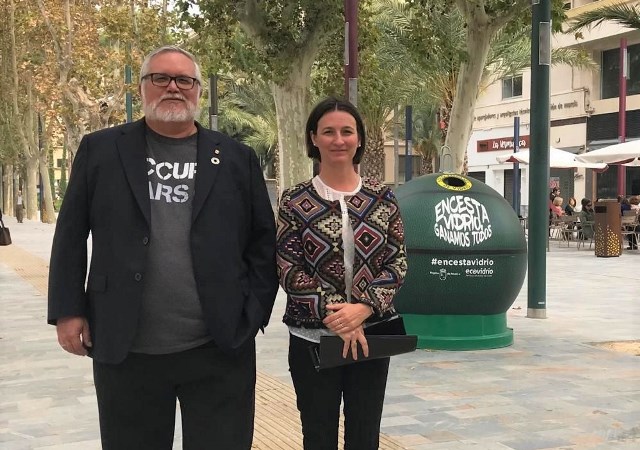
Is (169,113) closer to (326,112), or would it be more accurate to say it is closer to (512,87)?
(326,112)

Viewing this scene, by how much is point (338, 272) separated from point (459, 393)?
295cm

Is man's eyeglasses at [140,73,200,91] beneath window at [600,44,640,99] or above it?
beneath

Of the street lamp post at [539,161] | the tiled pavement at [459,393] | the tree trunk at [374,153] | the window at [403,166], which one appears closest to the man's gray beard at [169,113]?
the tiled pavement at [459,393]

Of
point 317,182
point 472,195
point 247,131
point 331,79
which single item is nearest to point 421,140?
point 247,131

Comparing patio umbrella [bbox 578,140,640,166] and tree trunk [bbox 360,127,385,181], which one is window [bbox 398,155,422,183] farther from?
patio umbrella [bbox 578,140,640,166]

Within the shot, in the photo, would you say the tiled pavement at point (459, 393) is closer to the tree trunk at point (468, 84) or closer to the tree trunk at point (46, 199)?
the tree trunk at point (468, 84)

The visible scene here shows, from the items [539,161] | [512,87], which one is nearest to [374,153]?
[512,87]

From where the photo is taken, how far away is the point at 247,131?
2096 inches

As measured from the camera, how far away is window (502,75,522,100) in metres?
38.9

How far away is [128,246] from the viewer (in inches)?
106

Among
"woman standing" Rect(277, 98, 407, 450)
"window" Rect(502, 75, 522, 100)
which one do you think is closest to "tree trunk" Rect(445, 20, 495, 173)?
"woman standing" Rect(277, 98, 407, 450)

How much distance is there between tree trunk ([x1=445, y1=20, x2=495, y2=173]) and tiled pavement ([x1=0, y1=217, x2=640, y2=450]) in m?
5.38

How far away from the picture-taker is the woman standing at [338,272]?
300cm

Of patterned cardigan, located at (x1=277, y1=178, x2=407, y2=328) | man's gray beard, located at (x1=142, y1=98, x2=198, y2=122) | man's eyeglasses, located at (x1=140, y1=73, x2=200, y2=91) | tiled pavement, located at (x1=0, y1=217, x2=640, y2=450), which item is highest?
man's eyeglasses, located at (x1=140, y1=73, x2=200, y2=91)
